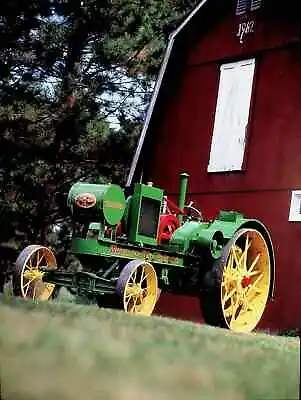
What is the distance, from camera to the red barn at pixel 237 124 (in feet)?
36.3

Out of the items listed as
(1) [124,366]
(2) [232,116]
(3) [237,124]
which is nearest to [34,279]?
(3) [237,124]

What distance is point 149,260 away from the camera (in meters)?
7.76

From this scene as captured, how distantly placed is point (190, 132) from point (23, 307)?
36.6 feet

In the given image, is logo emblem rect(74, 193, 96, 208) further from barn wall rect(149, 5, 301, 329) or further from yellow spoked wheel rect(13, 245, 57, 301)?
barn wall rect(149, 5, 301, 329)

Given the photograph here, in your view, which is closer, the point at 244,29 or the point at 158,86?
the point at 244,29

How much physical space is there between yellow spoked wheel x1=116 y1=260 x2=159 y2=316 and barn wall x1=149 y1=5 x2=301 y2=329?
148 inches

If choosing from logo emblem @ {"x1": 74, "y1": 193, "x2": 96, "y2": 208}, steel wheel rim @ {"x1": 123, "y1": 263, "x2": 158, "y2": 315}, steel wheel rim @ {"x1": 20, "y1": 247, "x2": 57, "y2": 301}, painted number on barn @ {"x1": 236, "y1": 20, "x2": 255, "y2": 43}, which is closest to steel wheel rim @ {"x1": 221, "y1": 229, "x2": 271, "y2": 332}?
steel wheel rim @ {"x1": 123, "y1": 263, "x2": 158, "y2": 315}

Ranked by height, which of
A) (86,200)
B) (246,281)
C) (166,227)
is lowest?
(246,281)

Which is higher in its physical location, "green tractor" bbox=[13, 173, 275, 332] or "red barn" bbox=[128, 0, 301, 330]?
"red barn" bbox=[128, 0, 301, 330]

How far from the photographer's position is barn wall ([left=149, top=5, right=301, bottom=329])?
1095 cm

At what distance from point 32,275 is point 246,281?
2.31 metres

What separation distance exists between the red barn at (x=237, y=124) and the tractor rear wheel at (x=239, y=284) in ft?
7.48

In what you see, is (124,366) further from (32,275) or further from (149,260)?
(32,275)

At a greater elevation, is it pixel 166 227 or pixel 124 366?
pixel 166 227
